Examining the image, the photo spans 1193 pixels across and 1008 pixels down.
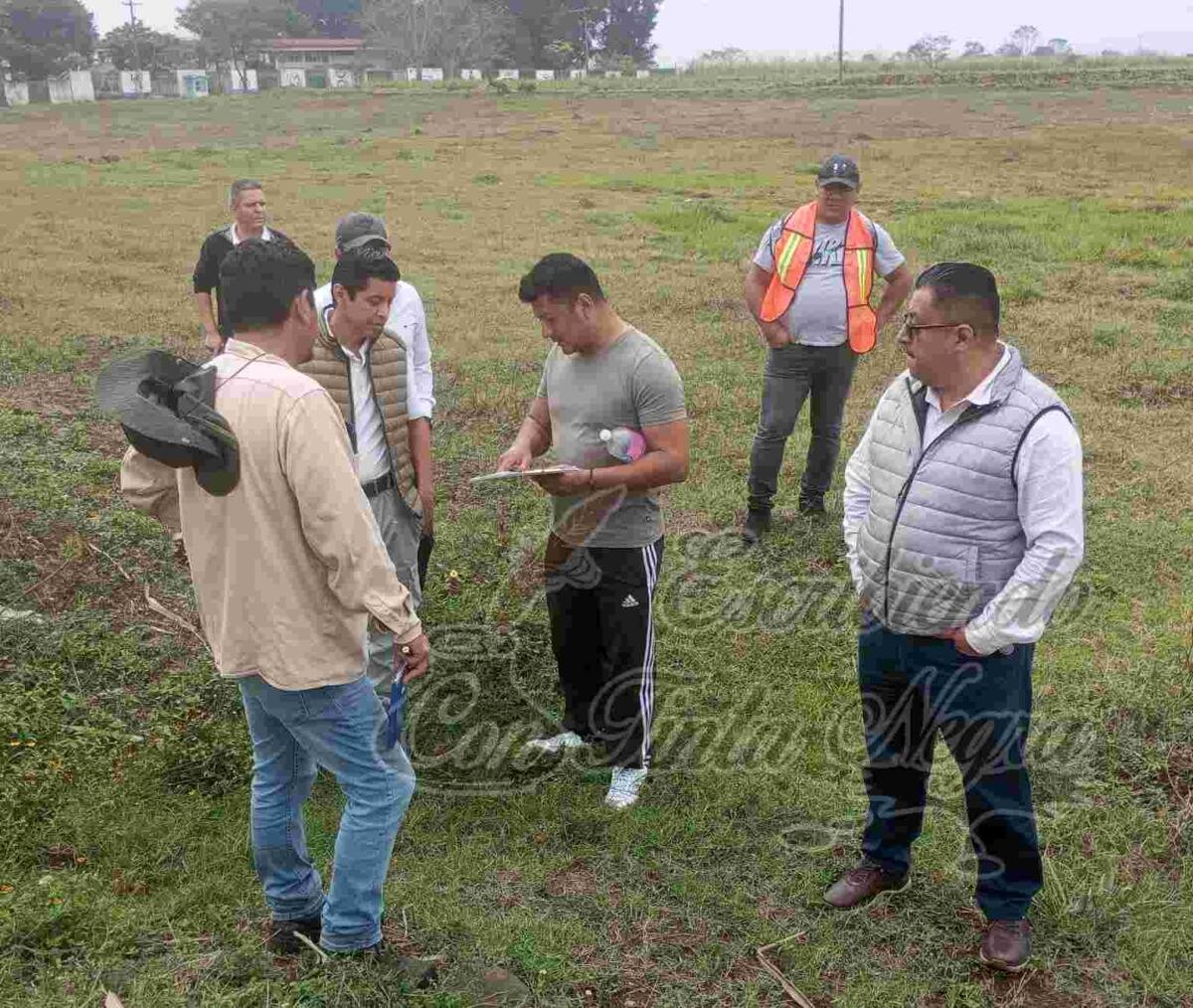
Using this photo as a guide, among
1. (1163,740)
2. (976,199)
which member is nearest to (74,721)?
(1163,740)

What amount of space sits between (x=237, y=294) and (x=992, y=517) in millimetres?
1939

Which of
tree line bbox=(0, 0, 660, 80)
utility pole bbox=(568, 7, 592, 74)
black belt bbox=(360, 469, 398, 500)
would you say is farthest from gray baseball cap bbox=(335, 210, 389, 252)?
utility pole bbox=(568, 7, 592, 74)

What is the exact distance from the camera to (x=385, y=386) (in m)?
3.87

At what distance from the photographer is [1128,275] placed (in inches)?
504

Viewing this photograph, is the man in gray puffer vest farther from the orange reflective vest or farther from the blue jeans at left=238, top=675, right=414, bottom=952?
the orange reflective vest

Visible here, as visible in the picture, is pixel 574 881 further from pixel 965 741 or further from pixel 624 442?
pixel 624 442

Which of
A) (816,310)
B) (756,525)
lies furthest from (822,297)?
(756,525)

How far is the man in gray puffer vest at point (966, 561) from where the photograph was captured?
2.77m

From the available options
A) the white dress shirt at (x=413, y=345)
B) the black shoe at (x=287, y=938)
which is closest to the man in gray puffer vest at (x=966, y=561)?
the black shoe at (x=287, y=938)

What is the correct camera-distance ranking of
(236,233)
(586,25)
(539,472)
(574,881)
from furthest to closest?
(586,25) < (236,233) < (539,472) < (574,881)

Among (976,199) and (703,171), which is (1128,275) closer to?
(976,199)

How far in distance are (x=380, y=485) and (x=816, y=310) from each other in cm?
284

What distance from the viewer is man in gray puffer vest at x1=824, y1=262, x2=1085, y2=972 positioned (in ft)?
9.09

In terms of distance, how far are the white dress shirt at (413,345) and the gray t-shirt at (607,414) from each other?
528 millimetres
